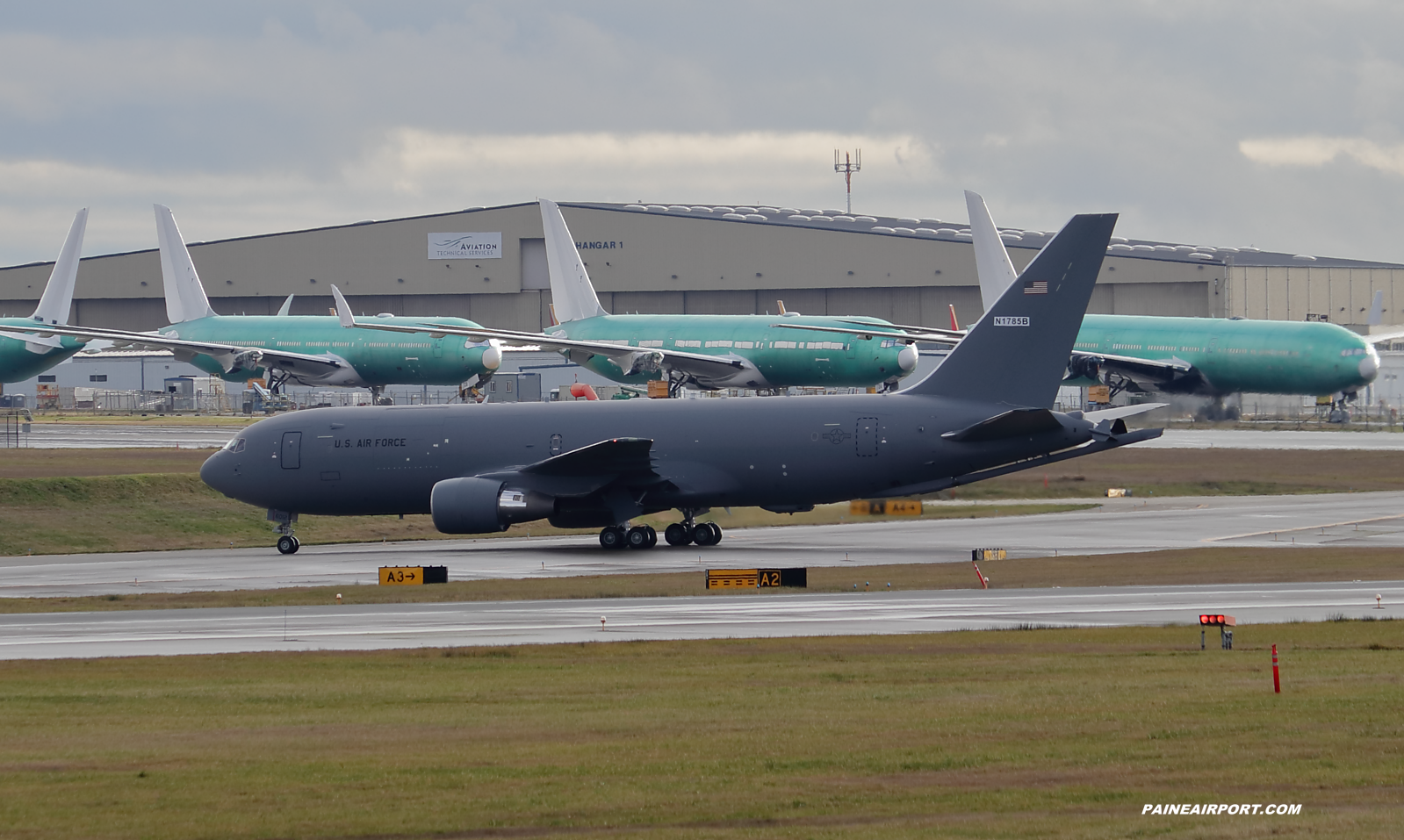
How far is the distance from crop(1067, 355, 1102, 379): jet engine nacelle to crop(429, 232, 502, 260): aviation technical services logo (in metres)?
61.7

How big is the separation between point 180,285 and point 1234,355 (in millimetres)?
61897

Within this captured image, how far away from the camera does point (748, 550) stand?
123 feet

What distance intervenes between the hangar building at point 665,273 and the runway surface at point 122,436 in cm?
4691

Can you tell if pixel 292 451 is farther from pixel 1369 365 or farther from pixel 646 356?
pixel 1369 365

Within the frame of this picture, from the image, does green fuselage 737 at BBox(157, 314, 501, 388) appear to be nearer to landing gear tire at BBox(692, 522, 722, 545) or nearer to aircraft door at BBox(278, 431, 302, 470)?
aircraft door at BBox(278, 431, 302, 470)

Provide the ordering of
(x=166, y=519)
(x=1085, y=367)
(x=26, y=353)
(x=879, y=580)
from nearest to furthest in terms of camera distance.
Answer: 1. (x=879, y=580)
2. (x=166, y=519)
3. (x=1085, y=367)
4. (x=26, y=353)

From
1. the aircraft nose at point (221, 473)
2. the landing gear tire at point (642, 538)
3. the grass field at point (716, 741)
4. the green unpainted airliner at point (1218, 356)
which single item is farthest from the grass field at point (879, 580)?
the green unpainted airliner at point (1218, 356)

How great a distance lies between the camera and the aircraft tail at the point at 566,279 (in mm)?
89000

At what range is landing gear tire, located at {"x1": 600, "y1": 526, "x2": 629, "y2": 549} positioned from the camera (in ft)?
124

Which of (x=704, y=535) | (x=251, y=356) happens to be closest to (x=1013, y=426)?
(x=704, y=535)

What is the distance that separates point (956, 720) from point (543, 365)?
98366 millimetres

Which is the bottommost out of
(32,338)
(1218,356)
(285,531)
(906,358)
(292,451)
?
(285,531)

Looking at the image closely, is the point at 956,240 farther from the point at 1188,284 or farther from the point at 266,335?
the point at 266,335

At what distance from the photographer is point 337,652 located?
21000mm
